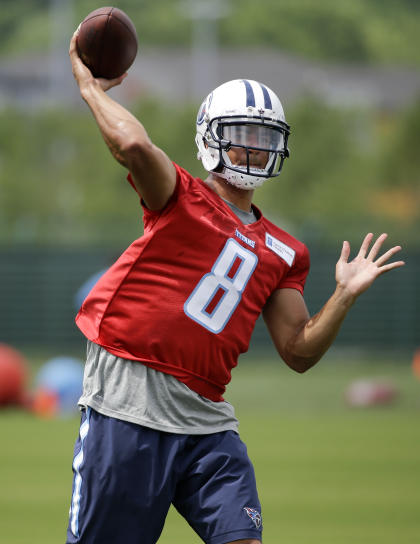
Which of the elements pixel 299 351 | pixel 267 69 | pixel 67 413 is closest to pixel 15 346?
pixel 67 413

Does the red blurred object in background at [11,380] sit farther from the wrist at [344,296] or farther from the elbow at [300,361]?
the wrist at [344,296]

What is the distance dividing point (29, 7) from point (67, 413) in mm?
115887

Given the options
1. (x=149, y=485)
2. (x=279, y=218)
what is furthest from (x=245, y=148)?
Answer: (x=279, y=218)

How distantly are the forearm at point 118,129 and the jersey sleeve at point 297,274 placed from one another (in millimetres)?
1137

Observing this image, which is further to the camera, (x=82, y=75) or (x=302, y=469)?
(x=302, y=469)

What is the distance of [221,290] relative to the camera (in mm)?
4434

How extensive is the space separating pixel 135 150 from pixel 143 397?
102cm

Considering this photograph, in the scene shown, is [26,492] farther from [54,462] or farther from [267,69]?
[267,69]

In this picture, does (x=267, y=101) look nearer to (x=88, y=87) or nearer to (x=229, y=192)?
(x=229, y=192)

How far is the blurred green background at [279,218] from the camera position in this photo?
894cm

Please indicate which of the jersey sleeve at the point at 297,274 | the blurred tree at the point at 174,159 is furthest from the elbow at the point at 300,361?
the blurred tree at the point at 174,159

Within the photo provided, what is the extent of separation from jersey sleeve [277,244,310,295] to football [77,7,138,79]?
1155 mm

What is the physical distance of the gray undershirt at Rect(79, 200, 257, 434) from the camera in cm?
432

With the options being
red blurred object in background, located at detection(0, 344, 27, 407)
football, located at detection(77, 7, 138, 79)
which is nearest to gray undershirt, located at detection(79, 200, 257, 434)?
football, located at detection(77, 7, 138, 79)
